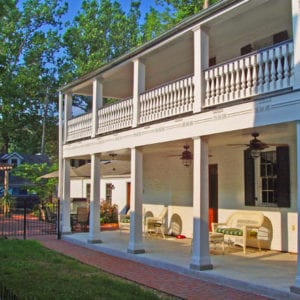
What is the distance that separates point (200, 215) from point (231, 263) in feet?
4.74

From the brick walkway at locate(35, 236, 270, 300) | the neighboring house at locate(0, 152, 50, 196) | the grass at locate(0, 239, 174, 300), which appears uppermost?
the neighboring house at locate(0, 152, 50, 196)

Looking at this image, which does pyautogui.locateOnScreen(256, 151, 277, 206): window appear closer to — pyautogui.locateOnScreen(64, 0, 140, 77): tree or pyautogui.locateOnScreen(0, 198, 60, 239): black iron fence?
pyautogui.locateOnScreen(0, 198, 60, 239): black iron fence

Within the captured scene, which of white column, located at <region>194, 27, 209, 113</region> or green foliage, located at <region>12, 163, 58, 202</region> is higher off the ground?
white column, located at <region>194, 27, 209, 113</region>

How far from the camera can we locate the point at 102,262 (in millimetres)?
11430

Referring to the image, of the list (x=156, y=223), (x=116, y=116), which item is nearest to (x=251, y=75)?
(x=116, y=116)

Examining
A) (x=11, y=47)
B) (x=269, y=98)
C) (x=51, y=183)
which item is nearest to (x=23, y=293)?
(x=269, y=98)

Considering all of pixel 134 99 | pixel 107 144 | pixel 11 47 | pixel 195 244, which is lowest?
pixel 195 244

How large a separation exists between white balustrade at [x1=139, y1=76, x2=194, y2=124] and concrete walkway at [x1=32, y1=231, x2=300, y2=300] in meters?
3.57

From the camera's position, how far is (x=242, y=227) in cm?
1153

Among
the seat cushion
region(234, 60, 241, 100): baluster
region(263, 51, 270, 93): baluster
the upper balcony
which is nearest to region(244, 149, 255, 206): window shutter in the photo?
the seat cushion

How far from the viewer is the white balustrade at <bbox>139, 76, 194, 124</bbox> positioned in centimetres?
1045

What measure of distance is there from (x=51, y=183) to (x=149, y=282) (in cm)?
1977

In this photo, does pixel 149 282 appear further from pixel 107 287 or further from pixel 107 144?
pixel 107 144

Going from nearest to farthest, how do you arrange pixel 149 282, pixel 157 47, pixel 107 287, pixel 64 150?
pixel 107 287 → pixel 149 282 → pixel 157 47 → pixel 64 150
